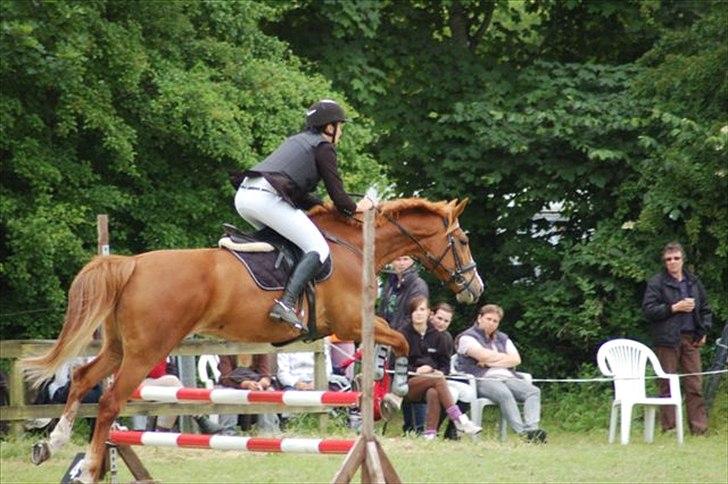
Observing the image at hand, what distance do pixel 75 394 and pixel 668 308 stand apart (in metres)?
7.43

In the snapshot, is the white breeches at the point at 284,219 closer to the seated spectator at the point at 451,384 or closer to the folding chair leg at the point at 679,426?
the seated spectator at the point at 451,384

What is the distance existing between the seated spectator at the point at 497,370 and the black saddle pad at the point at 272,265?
15.3 feet

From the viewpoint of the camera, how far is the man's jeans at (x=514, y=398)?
15.5 meters

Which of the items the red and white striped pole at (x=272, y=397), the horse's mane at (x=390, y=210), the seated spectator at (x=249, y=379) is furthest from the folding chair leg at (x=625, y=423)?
the red and white striped pole at (x=272, y=397)

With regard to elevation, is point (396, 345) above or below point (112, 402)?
above

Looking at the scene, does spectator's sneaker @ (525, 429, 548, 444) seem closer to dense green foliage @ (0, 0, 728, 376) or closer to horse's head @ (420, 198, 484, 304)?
horse's head @ (420, 198, 484, 304)

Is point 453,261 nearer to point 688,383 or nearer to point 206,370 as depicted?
point 688,383

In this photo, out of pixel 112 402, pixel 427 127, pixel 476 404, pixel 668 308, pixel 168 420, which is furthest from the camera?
pixel 427 127

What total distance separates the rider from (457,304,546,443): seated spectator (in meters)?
4.68

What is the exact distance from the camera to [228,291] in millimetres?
11008

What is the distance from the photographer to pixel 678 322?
16.1 m

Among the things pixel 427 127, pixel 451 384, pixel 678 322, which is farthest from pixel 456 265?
pixel 427 127

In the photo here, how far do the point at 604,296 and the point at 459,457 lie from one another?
7111 millimetres

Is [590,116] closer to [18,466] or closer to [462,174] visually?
[462,174]
